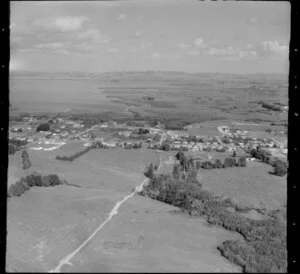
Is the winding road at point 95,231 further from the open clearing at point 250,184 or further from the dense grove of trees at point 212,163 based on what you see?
the open clearing at point 250,184

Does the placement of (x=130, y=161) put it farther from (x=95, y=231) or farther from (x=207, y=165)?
(x=95, y=231)

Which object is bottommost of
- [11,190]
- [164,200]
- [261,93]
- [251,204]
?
[251,204]

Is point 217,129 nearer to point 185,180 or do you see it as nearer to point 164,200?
point 185,180

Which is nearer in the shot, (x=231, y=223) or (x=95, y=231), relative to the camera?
(x=95, y=231)

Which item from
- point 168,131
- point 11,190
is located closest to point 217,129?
A: point 168,131

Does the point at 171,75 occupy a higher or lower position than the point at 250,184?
higher

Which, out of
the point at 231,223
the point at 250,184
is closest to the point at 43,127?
the point at 231,223
